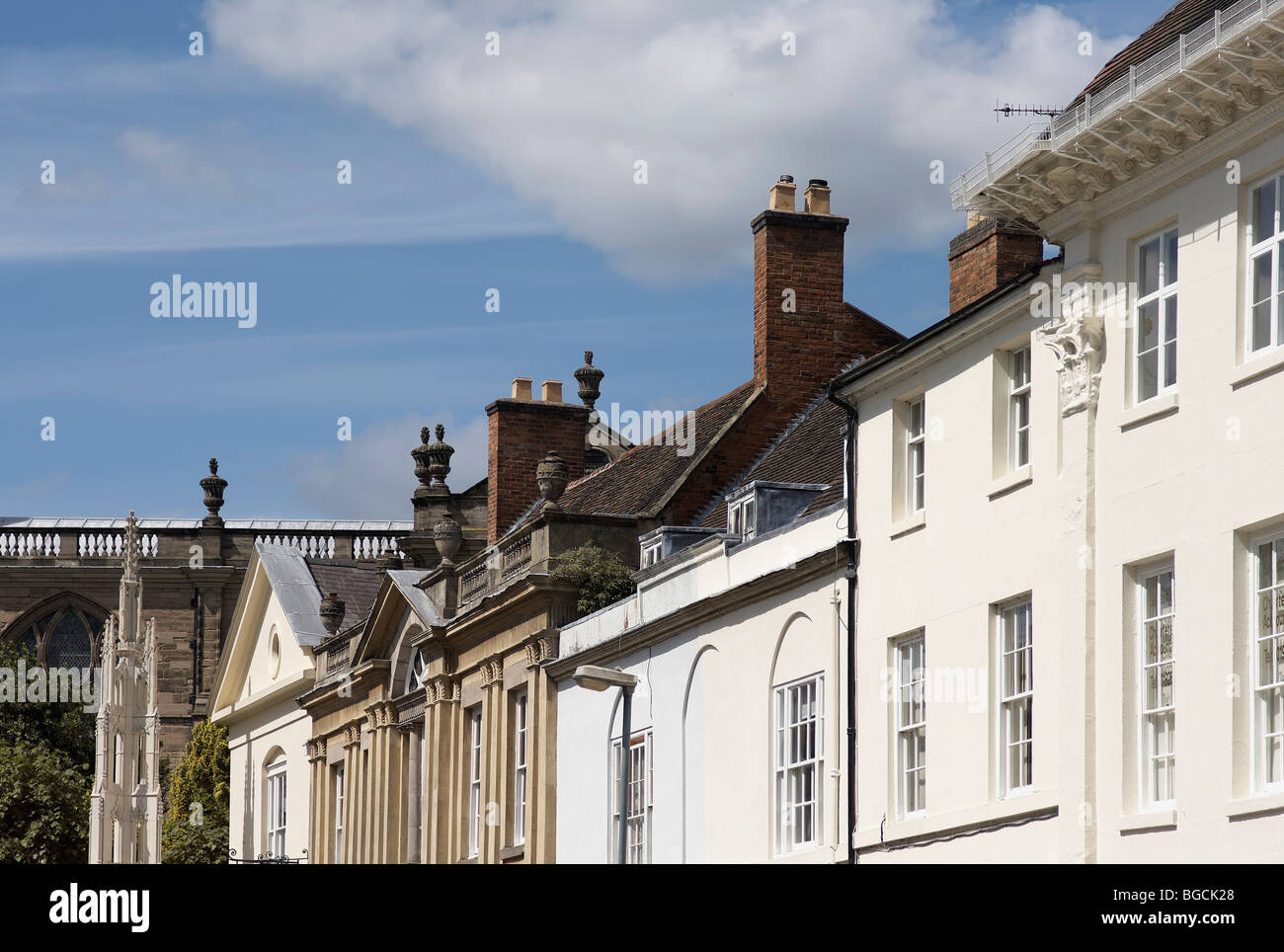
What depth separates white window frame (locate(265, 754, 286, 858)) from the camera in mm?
51125

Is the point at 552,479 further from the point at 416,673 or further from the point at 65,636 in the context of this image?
the point at 65,636

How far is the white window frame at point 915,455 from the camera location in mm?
25969

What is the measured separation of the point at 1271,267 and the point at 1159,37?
4116mm

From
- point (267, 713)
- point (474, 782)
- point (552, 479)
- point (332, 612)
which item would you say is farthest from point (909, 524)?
point (267, 713)

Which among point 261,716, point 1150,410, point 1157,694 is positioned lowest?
point 1157,694

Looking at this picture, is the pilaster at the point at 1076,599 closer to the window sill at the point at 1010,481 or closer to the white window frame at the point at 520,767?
the window sill at the point at 1010,481

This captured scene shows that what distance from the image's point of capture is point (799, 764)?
27766 mm

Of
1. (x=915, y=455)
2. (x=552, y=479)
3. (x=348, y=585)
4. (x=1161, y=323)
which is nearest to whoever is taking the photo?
(x=1161, y=323)

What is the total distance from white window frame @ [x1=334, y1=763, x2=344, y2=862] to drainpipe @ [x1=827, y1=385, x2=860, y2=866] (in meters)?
22.1

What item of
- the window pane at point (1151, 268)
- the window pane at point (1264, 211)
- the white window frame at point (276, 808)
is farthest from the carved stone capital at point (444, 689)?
the window pane at point (1264, 211)

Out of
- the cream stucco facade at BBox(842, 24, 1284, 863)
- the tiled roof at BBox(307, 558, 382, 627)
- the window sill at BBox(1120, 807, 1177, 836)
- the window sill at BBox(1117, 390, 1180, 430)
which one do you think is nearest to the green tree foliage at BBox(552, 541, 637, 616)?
the cream stucco facade at BBox(842, 24, 1284, 863)

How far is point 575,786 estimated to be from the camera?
114ft

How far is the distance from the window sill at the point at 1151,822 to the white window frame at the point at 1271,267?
4073 millimetres
